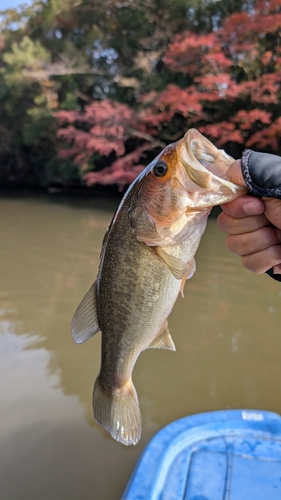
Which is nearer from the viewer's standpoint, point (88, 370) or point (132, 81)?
point (88, 370)

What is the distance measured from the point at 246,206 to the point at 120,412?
0.97 m

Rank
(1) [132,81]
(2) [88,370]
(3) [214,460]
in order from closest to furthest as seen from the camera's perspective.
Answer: (3) [214,460]
(2) [88,370]
(1) [132,81]

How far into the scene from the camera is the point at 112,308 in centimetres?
148

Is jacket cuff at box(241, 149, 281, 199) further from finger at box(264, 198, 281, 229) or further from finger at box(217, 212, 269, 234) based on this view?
finger at box(217, 212, 269, 234)

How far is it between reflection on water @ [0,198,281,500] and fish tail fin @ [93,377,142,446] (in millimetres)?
1279

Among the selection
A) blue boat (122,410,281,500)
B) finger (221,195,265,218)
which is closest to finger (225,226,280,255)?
finger (221,195,265,218)

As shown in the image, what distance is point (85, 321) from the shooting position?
160 centimetres

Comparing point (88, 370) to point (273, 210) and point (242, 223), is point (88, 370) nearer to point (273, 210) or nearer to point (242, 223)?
point (242, 223)

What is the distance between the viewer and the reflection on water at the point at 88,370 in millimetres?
2750

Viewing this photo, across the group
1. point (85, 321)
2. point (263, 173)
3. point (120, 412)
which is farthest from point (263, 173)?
point (120, 412)

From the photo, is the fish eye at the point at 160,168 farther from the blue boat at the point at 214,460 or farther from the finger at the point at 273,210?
the blue boat at the point at 214,460

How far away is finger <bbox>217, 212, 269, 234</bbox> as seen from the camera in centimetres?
155

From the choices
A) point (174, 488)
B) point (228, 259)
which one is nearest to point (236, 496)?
point (174, 488)

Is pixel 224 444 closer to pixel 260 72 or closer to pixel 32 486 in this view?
pixel 32 486
